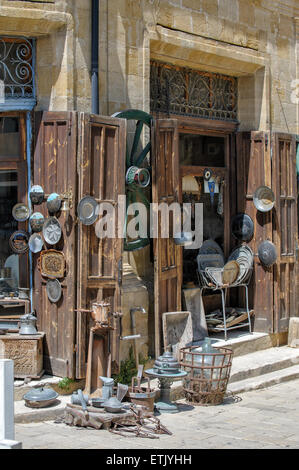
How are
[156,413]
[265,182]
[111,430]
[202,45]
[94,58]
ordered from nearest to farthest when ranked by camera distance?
1. [111,430]
2. [156,413]
3. [94,58]
4. [202,45]
5. [265,182]

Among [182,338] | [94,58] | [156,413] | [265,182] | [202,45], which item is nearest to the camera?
[156,413]

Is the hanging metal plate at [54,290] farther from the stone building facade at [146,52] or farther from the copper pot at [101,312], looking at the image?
the stone building facade at [146,52]

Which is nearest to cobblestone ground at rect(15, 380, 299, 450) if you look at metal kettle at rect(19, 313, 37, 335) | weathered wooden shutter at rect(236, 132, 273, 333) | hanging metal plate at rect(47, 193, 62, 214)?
metal kettle at rect(19, 313, 37, 335)

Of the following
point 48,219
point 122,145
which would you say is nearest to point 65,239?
point 48,219

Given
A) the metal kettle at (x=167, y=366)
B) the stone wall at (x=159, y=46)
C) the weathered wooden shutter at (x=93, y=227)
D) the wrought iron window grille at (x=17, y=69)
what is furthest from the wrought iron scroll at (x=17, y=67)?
the metal kettle at (x=167, y=366)

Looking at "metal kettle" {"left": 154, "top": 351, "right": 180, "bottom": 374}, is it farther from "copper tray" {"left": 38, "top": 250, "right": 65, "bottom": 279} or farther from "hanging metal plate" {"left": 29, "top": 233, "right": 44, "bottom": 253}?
"hanging metal plate" {"left": 29, "top": 233, "right": 44, "bottom": 253}

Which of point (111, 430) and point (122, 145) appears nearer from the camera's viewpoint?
point (111, 430)

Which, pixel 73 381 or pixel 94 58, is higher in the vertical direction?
pixel 94 58

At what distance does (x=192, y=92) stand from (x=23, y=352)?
4.60 m

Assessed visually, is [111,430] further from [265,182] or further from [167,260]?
[265,182]

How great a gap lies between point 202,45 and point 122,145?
8.37ft

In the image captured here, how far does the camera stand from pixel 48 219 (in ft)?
26.1

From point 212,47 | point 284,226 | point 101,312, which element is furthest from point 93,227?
point 284,226

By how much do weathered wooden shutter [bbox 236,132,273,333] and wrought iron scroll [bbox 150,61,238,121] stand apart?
557mm
